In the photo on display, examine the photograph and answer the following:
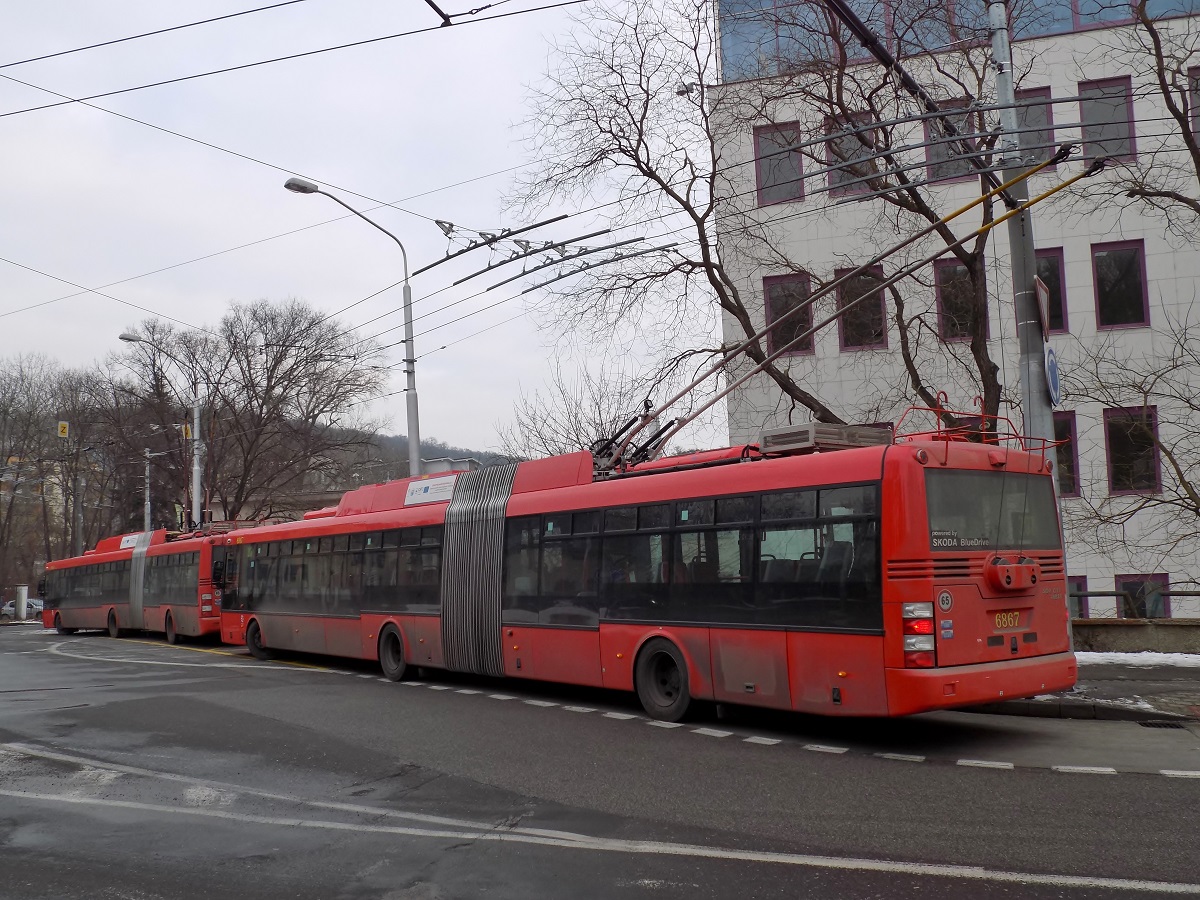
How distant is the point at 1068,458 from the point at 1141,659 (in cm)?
1026

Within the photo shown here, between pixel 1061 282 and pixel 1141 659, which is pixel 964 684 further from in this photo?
pixel 1061 282

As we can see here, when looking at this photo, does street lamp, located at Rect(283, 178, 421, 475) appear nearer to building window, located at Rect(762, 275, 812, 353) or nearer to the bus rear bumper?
building window, located at Rect(762, 275, 812, 353)

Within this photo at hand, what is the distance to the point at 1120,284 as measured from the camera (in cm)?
2441

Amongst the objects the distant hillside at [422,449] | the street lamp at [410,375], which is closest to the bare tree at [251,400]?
the distant hillside at [422,449]

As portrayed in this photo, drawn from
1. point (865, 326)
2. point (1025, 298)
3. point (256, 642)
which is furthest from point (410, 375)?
point (1025, 298)

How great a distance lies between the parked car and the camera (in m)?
56.2

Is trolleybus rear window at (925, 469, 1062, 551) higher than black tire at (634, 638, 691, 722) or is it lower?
higher

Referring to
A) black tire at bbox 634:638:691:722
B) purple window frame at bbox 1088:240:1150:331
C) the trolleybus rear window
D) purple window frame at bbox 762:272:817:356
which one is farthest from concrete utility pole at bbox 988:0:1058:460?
purple window frame at bbox 1088:240:1150:331

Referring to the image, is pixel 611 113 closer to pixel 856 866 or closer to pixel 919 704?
pixel 919 704

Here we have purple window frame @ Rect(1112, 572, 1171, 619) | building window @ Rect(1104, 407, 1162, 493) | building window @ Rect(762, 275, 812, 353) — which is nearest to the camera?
building window @ Rect(762, 275, 812, 353)

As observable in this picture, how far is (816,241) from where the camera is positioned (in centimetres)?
2597

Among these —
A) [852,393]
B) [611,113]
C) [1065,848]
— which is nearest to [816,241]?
[852,393]

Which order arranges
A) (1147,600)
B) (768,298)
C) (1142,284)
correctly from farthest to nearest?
(1142,284) < (768,298) < (1147,600)

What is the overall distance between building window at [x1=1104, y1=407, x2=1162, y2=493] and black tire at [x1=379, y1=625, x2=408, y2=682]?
15.2 metres
